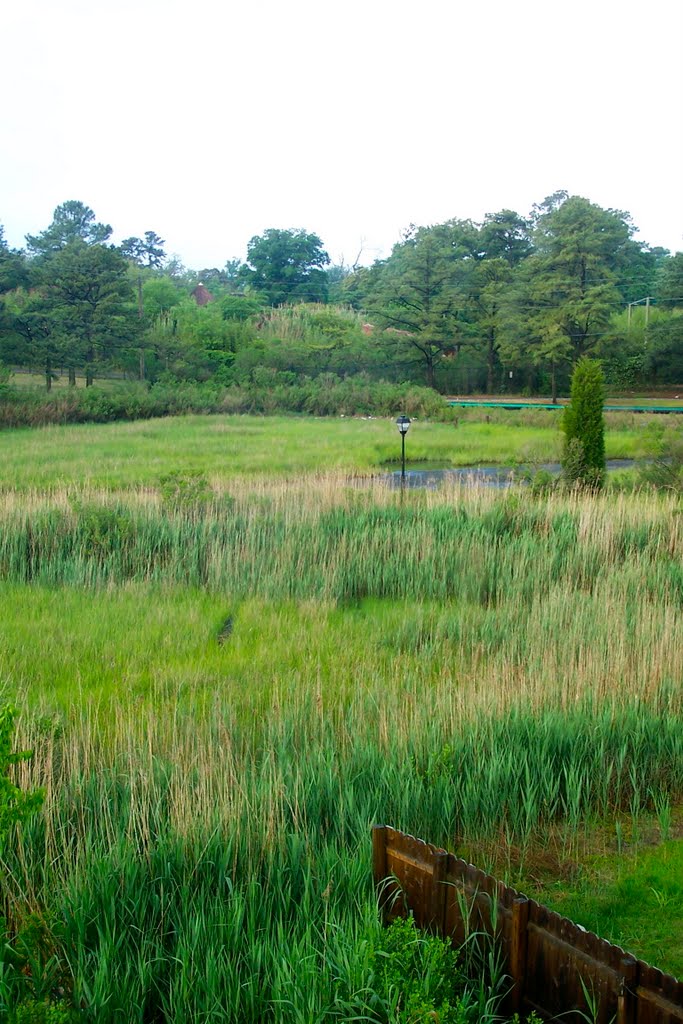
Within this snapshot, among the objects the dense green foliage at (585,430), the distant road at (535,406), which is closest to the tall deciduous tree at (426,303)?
the distant road at (535,406)

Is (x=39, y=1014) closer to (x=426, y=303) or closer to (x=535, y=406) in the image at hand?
(x=535, y=406)

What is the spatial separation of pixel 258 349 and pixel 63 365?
11152 mm

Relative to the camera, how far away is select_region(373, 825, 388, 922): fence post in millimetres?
3275

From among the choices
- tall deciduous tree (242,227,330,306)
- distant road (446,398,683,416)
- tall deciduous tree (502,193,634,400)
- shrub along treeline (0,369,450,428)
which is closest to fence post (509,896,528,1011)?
shrub along treeline (0,369,450,428)

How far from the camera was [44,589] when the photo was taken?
8.55 metres

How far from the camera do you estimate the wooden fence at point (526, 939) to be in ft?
8.47

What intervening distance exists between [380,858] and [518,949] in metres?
0.60

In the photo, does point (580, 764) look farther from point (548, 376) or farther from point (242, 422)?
point (548, 376)

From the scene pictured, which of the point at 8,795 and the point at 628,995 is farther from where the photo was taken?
the point at 8,795

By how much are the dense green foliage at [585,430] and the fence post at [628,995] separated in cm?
1231

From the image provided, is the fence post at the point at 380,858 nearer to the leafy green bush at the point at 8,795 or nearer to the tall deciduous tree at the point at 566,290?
the leafy green bush at the point at 8,795

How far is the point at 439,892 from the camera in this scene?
10.1 feet

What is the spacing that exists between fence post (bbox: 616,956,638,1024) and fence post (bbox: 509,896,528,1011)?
0.32 meters

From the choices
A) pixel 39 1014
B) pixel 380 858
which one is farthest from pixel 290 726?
pixel 39 1014
